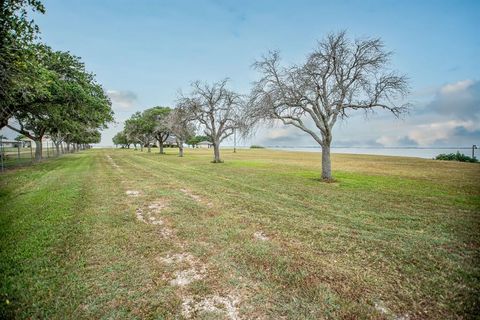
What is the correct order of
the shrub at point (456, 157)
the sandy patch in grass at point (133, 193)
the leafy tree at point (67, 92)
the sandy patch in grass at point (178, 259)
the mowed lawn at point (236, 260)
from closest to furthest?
the mowed lawn at point (236, 260), the sandy patch in grass at point (178, 259), the sandy patch in grass at point (133, 193), the leafy tree at point (67, 92), the shrub at point (456, 157)

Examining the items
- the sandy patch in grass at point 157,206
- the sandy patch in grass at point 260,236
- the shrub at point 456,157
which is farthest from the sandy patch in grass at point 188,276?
the shrub at point 456,157

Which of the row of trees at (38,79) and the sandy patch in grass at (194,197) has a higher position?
the row of trees at (38,79)

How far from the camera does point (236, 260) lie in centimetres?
411

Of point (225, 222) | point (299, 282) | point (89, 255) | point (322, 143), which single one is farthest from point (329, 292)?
point (322, 143)

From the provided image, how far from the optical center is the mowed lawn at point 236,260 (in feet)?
9.78

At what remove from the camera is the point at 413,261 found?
4.17 m

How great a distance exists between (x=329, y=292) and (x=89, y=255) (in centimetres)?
410

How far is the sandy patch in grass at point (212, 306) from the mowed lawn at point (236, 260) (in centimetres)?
1

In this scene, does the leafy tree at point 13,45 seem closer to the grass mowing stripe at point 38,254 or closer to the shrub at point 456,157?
the grass mowing stripe at point 38,254

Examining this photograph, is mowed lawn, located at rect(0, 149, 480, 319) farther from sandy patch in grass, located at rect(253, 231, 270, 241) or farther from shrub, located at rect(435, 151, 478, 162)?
shrub, located at rect(435, 151, 478, 162)

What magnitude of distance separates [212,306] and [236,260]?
1185 millimetres

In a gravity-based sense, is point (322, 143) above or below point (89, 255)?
above

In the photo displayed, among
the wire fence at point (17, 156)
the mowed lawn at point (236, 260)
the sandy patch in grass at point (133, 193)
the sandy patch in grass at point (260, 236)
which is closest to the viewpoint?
the mowed lawn at point (236, 260)

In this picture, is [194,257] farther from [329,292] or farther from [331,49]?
[331,49]
